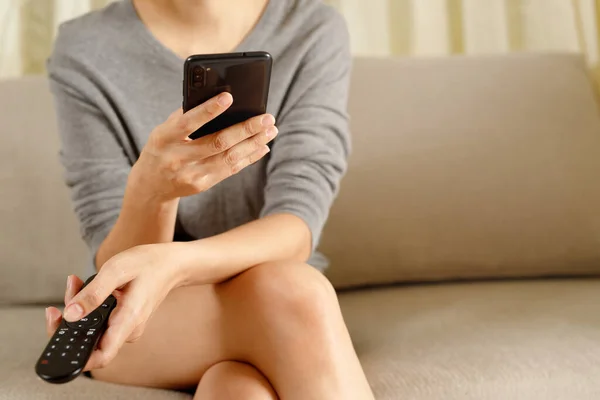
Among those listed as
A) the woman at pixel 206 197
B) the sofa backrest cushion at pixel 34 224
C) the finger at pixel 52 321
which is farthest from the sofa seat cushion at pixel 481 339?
the sofa backrest cushion at pixel 34 224

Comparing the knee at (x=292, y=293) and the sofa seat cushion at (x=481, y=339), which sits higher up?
the knee at (x=292, y=293)

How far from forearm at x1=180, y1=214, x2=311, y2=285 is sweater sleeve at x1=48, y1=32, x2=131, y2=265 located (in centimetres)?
21

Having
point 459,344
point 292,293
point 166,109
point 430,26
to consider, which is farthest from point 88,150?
point 430,26

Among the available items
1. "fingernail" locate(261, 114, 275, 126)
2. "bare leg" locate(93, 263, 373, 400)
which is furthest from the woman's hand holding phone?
"bare leg" locate(93, 263, 373, 400)

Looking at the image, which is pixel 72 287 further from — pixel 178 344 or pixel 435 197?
pixel 435 197

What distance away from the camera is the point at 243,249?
67 centimetres

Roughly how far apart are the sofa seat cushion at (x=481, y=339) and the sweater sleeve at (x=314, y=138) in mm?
168

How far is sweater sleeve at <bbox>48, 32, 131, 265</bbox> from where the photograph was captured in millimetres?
822

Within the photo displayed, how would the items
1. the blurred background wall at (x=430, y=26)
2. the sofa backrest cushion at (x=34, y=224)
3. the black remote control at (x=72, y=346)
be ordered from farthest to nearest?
the blurred background wall at (x=430, y=26) < the sofa backrest cushion at (x=34, y=224) < the black remote control at (x=72, y=346)

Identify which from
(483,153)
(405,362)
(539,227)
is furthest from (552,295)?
(405,362)

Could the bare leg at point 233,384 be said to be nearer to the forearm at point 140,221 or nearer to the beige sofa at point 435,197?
the forearm at point 140,221

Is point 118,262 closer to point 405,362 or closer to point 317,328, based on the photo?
point 317,328

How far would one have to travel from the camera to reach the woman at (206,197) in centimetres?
58

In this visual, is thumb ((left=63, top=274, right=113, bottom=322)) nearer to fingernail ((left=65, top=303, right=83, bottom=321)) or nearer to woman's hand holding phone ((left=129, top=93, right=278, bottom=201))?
fingernail ((left=65, top=303, right=83, bottom=321))
